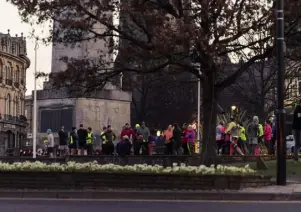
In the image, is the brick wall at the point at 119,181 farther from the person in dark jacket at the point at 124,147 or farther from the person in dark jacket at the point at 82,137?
the person in dark jacket at the point at 82,137

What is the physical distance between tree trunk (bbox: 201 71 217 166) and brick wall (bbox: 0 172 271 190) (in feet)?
12.9

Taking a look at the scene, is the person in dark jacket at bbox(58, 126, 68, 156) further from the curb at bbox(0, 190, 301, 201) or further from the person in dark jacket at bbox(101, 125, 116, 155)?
the curb at bbox(0, 190, 301, 201)

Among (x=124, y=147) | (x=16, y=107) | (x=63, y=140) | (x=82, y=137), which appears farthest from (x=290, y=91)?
(x=16, y=107)

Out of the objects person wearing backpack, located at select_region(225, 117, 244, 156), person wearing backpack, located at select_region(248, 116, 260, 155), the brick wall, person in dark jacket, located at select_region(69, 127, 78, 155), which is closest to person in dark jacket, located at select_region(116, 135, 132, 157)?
person in dark jacket, located at select_region(69, 127, 78, 155)

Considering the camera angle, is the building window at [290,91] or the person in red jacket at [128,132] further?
the building window at [290,91]

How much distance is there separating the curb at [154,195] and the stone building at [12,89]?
259 ft

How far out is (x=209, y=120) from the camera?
21.1 meters

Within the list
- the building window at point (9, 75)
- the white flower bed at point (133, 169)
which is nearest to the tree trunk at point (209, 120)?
the white flower bed at point (133, 169)

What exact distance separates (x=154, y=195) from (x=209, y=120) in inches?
227

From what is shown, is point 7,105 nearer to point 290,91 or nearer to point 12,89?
point 12,89

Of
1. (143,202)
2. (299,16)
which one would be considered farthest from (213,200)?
(299,16)

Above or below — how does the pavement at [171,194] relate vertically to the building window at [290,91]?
below

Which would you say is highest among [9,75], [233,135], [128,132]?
[9,75]

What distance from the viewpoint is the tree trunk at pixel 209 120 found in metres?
21.0
